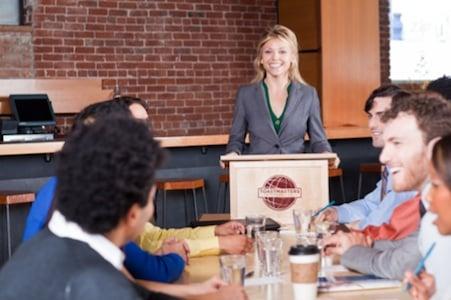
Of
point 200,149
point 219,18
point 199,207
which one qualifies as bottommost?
point 199,207

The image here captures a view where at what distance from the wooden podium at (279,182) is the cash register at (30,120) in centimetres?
301

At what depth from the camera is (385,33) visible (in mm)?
9703

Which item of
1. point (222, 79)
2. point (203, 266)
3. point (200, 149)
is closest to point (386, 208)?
point (203, 266)

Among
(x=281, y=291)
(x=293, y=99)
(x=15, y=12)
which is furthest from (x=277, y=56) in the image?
(x=15, y=12)

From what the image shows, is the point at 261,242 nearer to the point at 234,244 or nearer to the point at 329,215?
the point at 234,244

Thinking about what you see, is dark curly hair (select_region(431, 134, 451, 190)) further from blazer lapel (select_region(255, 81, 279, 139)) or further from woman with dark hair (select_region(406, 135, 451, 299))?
blazer lapel (select_region(255, 81, 279, 139))

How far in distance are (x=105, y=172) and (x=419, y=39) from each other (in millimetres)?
9411

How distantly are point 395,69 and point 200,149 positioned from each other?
4388 mm

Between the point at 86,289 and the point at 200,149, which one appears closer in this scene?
the point at 86,289

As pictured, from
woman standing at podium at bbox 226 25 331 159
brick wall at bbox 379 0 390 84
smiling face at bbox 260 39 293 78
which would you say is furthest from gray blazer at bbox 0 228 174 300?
brick wall at bbox 379 0 390 84

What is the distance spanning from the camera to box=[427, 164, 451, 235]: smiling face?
1.80 m

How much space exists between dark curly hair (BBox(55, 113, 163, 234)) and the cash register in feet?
15.9

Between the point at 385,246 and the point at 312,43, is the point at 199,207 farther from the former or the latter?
the point at 385,246

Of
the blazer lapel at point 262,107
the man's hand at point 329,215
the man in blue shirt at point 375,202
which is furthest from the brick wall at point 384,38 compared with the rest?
the man's hand at point 329,215
